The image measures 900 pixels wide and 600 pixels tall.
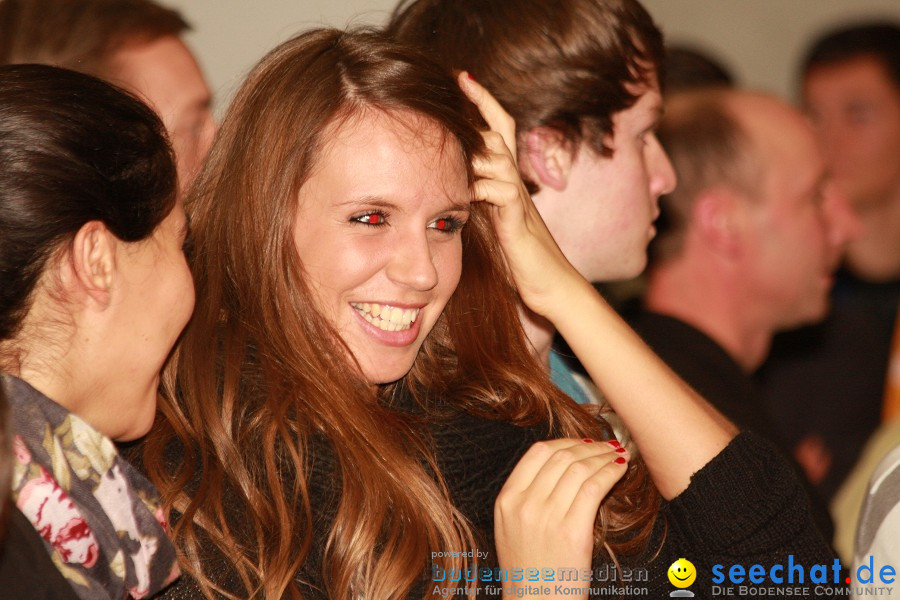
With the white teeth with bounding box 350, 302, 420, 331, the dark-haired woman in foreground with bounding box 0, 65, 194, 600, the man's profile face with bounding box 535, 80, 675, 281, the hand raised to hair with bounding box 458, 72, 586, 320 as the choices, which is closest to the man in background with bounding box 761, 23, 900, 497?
the man's profile face with bounding box 535, 80, 675, 281

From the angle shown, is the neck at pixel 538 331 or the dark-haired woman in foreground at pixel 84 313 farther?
the neck at pixel 538 331

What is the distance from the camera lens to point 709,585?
1.82 m

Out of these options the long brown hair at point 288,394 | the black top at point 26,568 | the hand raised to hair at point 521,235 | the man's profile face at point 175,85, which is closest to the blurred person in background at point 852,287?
the hand raised to hair at point 521,235

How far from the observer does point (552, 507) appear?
1.60 meters

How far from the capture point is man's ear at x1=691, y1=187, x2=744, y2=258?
3174 mm

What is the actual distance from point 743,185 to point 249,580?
2.13 metres

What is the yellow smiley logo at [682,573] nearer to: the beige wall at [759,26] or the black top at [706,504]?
the black top at [706,504]

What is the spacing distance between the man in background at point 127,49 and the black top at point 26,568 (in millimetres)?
1247

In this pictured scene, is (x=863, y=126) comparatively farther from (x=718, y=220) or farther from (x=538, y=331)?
(x=538, y=331)

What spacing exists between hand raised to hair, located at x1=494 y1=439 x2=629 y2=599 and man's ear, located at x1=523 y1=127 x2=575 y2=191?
625 millimetres

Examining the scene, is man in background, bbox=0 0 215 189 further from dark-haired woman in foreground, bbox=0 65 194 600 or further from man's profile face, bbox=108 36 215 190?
dark-haired woman in foreground, bbox=0 65 194 600

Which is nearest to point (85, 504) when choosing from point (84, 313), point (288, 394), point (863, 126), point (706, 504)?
point (84, 313)

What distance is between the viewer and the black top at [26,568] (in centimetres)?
119

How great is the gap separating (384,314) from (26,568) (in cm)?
72
